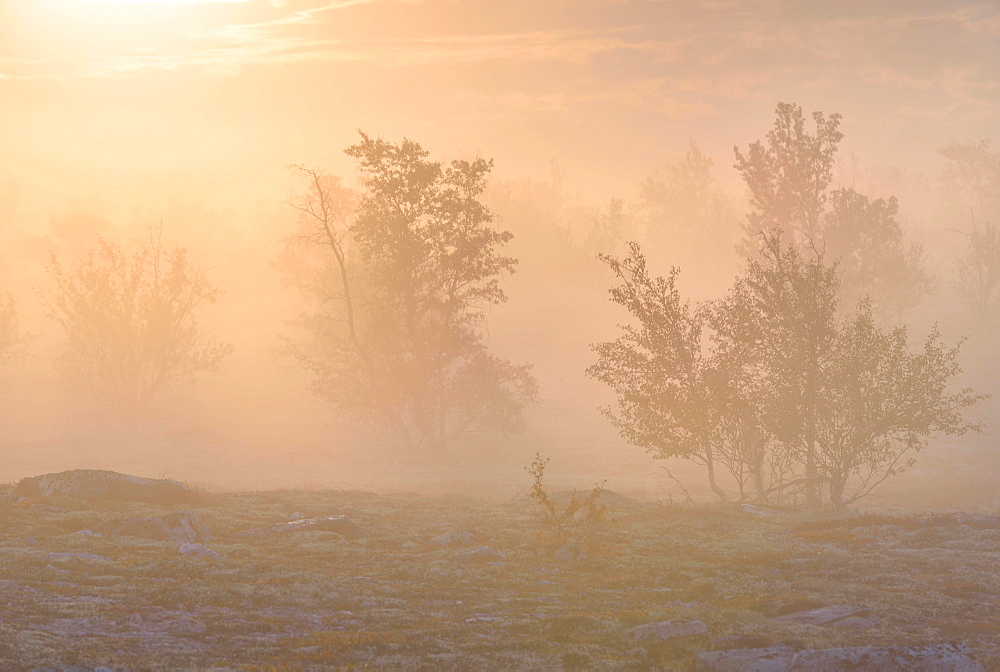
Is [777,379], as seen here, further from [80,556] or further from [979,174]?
[979,174]

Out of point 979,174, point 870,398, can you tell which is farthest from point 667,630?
point 979,174

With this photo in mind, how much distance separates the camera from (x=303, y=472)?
65938 mm

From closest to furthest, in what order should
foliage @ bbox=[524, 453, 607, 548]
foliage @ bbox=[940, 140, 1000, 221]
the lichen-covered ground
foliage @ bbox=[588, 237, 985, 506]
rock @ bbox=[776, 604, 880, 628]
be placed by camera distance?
the lichen-covered ground → rock @ bbox=[776, 604, 880, 628] → foliage @ bbox=[524, 453, 607, 548] → foliage @ bbox=[588, 237, 985, 506] → foliage @ bbox=[940, 140, 1000, 221]

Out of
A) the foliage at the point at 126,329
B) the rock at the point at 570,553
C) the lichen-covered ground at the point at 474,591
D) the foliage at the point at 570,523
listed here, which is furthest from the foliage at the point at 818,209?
the rock at the point at 570,553

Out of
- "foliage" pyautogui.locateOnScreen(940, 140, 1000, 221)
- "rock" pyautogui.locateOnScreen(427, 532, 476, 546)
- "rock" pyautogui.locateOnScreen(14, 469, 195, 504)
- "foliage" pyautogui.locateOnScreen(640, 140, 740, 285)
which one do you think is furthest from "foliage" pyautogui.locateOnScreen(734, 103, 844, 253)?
"foliage" pyautogui.locateOnScreen(940, 140, 1000, 221)

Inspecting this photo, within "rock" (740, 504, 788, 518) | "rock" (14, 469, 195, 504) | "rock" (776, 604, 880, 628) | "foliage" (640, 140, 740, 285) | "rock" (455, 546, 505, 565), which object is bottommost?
"rock" (776, 604, 880, 628)

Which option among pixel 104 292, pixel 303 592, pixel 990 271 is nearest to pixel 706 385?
pixel 303 592

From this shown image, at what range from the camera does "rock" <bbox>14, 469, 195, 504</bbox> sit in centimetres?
3772

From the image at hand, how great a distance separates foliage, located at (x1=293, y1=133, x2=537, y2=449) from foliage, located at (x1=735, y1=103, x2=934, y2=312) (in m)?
30.5

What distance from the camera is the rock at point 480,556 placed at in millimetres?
29078

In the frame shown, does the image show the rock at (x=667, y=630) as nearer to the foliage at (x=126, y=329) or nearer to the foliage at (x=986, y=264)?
the foliage at (x=126, y=329)

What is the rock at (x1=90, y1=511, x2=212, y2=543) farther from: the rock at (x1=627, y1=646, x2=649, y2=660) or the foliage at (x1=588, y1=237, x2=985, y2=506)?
the foliage at (x1=588, y1=237, x2=985, y2=506)

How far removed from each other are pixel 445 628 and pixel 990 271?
101 m

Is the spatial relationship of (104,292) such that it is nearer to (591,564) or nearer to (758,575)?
(591,564)
